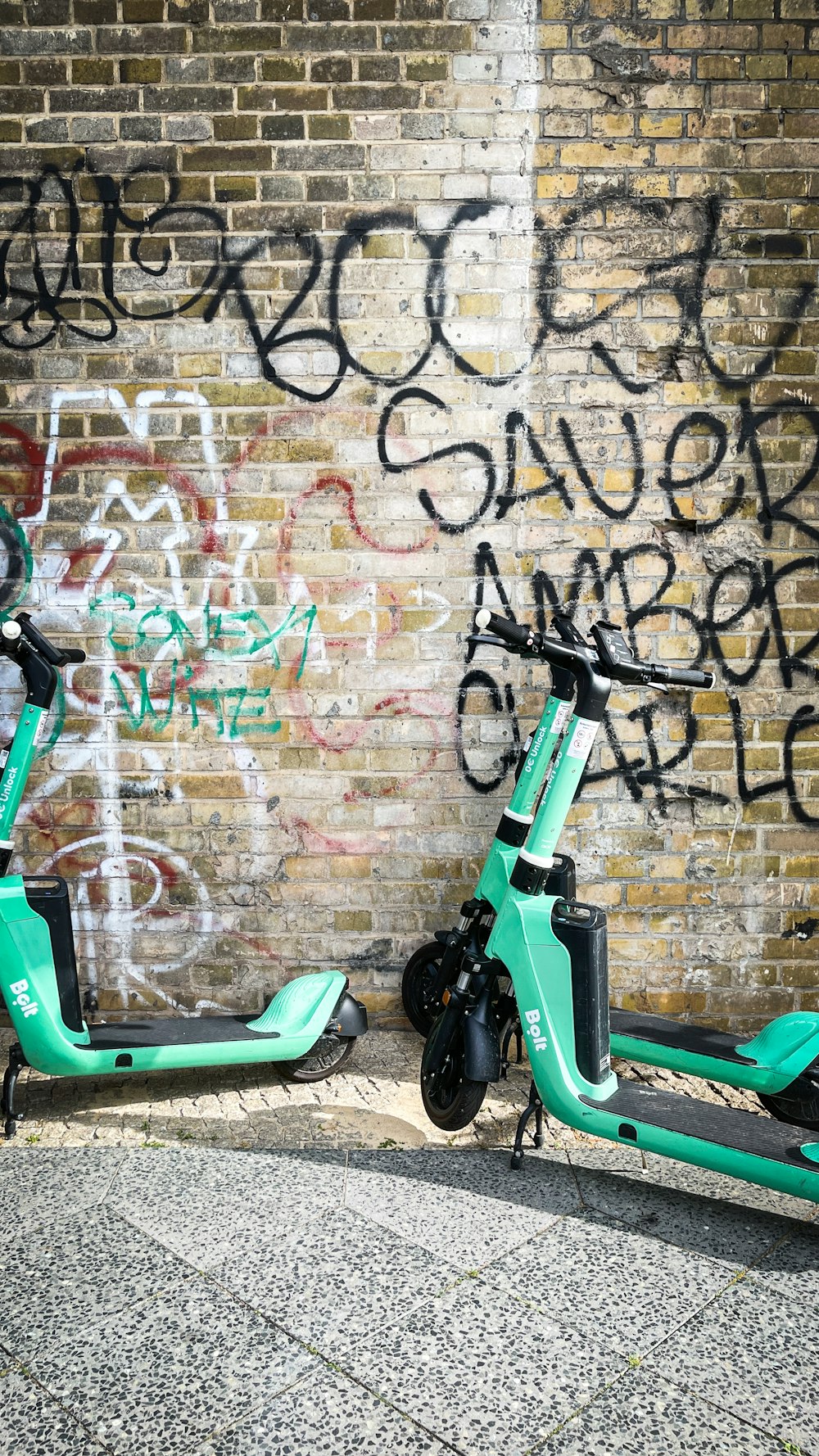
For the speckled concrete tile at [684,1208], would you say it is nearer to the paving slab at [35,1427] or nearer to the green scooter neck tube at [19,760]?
the paving slab at [35,1427]

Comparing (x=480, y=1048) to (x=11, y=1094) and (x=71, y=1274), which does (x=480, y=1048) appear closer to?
(x=71, y=1274)

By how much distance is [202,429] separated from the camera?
3.86 metres

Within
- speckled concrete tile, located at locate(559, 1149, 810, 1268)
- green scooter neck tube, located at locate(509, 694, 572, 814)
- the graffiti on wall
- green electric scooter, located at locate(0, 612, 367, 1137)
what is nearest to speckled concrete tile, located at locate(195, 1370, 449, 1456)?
speckled concrete tile, located at locate(559, 1149, 810, 1268)

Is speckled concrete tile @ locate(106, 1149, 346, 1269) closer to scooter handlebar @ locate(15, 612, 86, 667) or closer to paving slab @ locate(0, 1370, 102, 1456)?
paving slab @ locate(0, 1370, 102, 1456)

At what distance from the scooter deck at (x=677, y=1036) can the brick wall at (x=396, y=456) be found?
0.38 meters

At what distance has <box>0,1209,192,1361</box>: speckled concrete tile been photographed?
2.29 meters

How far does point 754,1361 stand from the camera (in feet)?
7.20

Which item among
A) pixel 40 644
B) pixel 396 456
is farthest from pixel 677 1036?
pixel 40 644

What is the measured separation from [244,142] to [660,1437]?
4.18 meters

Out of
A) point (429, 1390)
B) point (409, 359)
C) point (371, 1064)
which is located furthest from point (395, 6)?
point (429, 1390)

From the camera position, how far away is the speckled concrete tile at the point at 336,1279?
2.27m

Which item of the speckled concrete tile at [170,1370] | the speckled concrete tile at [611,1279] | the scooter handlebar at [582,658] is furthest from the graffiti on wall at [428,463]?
the speckled concrete tile at [170,1370]

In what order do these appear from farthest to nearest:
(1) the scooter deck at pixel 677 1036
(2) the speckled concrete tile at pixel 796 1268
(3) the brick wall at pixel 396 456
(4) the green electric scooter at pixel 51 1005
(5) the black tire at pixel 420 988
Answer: (5) the black tire at pixel 420 988, (3) the brick wall at pixel 396 456, (1) the scooter deck at pixel 677 1036, (4) the green electric scooter at pixel 51 1005, (2) the speckled concrete tile at pixel 796 1268

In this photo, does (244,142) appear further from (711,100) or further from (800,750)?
(800,750)
